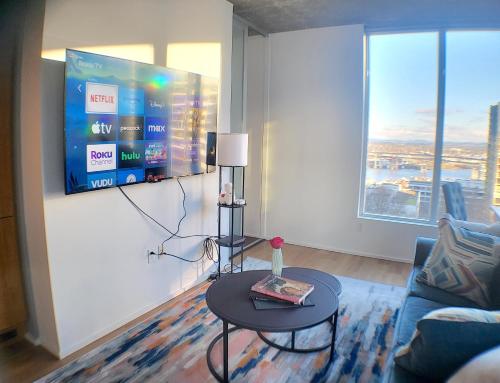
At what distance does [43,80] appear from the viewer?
2.11 metres

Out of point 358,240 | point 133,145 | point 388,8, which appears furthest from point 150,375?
point 388,8

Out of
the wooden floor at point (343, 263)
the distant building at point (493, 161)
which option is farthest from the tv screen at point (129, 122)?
the distant building at point (493, 161)

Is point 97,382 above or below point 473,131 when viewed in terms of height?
below

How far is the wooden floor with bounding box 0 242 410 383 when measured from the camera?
87.4 inches

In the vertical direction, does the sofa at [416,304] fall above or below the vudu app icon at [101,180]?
below

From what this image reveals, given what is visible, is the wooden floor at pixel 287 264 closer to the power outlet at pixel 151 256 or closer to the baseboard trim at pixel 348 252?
the baseboard trim at pixel 348 252

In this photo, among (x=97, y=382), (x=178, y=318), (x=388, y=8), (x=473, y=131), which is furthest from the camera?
(x=473, y=131)

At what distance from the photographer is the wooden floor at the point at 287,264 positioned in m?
2.22

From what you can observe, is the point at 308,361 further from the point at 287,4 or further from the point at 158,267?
the point at 287,4

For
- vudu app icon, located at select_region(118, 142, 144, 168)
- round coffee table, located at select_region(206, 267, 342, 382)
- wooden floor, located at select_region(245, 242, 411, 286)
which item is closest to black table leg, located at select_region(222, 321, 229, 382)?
round coffee table, located at select_region(206, 267, 342, 382)

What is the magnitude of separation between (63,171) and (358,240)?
3.49 metres

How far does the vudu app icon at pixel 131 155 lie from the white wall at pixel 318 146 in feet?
8.48

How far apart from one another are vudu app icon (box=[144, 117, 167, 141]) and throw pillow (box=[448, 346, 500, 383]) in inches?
91.3

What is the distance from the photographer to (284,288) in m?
2.25
